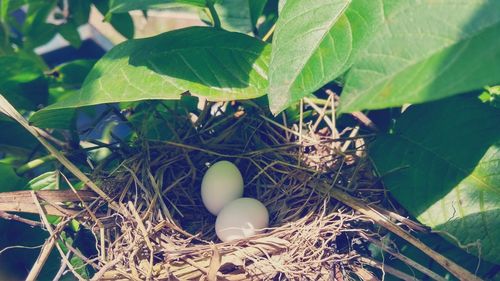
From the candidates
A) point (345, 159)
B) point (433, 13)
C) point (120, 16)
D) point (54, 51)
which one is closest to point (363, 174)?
point (345, 159)

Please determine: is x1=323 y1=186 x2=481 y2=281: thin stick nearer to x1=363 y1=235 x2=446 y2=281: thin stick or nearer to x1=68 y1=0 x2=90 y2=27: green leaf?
x1=363 y1=235 x2=446 y2=281: thin stick

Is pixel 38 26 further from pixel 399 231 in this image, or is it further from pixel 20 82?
pixel 399 231

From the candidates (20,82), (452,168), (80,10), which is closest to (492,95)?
(452,168)

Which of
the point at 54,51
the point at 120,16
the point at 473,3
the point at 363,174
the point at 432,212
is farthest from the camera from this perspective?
the point at 54,51

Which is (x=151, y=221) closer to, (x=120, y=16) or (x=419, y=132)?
(x=419, y=132)

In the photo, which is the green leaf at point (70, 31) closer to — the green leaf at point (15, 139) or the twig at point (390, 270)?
the green leaf at point (15, 139)

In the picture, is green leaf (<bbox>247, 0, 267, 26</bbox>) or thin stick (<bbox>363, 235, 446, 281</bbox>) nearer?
thin stick (<bbox>363, 235, 446, 281</bbox>)

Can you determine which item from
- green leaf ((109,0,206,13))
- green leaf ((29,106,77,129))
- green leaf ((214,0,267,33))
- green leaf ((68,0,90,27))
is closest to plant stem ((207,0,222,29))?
green leaf ((109,0,206,13))
